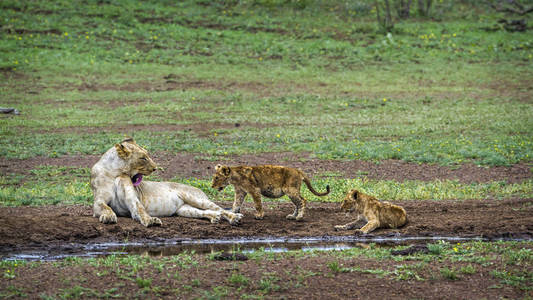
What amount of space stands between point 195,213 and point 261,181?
1.28 metres

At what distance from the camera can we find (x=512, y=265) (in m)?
8.64

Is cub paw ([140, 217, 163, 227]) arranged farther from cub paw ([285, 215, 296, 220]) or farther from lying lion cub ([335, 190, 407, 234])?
lying lion cub ([335, 190, 407, 234])

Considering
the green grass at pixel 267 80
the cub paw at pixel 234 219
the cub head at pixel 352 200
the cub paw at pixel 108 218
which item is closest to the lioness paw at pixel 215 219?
the cub paw at pixel 234 219

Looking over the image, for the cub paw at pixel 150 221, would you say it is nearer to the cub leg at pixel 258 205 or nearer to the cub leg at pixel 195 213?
the cub leg at pixel 195 213

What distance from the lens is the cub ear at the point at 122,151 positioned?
36.2 feet

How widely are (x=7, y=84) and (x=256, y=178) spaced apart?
61.3ft

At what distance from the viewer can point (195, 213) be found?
11648 millimetres

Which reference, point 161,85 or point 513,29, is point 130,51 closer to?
point 161,85

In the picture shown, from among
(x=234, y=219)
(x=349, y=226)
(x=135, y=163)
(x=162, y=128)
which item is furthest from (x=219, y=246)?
(x=162, y=128)

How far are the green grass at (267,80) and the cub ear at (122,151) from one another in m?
7.18

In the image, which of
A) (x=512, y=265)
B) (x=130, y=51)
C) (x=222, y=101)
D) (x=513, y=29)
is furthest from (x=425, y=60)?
(x=512, y=265)

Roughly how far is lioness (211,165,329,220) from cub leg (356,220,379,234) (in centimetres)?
127

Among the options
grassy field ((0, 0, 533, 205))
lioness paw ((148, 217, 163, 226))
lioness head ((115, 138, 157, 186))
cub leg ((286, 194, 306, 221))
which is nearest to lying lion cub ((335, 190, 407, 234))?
cub leg ((286, 194, 306, 221))

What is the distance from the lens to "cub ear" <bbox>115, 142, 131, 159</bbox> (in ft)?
36.2
